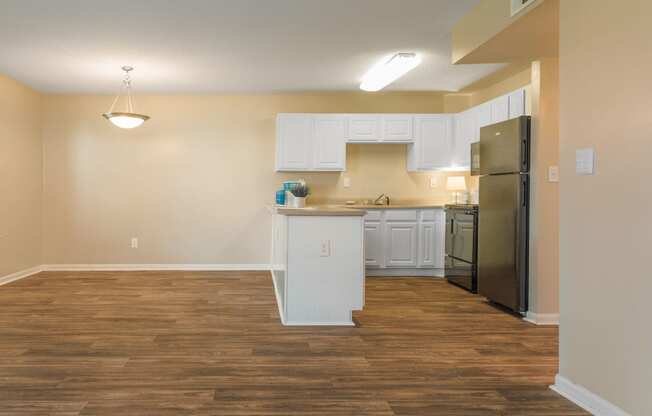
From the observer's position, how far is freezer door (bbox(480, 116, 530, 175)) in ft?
13.6

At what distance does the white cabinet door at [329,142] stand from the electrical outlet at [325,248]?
2.66 m

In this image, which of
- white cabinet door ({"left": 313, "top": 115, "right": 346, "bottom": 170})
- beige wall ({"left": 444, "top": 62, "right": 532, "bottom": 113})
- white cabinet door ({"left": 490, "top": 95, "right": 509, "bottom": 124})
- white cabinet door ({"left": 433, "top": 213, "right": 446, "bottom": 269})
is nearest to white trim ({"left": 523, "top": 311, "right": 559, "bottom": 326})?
white cabinet door ({"left": 490, "top": 95, "right": 509, "bottom": 124})

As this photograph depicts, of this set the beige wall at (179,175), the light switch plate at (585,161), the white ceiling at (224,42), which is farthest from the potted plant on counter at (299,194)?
the light switch plate at (585,161)

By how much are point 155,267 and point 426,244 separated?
3.52m

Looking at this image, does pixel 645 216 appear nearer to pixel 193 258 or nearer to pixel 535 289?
pixel 535 289

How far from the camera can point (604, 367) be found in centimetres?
224

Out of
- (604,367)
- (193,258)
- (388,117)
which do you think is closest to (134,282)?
(193,258)

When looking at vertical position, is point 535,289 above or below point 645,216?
below

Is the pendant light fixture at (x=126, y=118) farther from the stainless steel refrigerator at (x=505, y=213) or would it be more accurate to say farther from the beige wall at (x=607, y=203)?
the beige wall at (x=607, y=203)

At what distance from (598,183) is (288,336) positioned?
7.17ft

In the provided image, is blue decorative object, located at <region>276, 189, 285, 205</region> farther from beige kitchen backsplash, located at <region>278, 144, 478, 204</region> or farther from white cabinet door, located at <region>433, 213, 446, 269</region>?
white cabinet door, located at <region>433, 213, 446, 269</region>

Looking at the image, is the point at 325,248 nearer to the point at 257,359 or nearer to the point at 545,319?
the point at 257,359

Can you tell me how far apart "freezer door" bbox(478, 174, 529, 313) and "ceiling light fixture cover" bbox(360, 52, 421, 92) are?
1349 mm

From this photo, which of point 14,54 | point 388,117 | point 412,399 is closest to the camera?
point 412,399
